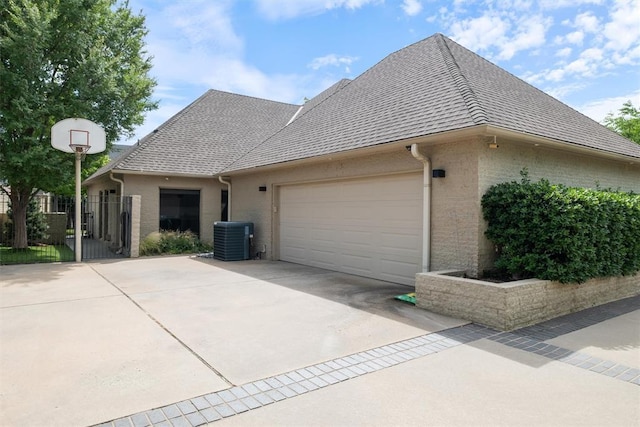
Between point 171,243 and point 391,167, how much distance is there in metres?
8.67

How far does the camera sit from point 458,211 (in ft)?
22.8

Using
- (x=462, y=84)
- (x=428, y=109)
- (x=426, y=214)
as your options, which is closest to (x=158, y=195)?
(x=428, y=109)

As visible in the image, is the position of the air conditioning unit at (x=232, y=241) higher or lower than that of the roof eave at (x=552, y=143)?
lower

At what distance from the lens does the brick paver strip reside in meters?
3.07

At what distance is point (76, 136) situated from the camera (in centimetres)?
1116

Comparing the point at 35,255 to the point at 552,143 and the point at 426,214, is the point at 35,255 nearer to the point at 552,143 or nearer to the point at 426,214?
the point at 426,214

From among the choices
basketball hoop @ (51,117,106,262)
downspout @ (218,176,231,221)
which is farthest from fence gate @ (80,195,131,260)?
downspout @ (218,176,231,221)

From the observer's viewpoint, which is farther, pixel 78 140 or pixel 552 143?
pixel 78 140

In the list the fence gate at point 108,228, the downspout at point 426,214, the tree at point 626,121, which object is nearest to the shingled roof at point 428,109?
the downspout at point 426,214

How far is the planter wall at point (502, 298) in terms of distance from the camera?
17.7 ft

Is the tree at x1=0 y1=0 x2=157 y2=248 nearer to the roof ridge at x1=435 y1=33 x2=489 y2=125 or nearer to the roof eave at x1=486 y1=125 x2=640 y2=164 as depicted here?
the roof ridge at x1=435 y1=33 x2=489 y2=125

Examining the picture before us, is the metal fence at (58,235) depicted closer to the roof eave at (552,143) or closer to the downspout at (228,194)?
the downspout at (228,194)

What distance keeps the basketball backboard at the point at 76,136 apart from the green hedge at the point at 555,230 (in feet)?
35.3

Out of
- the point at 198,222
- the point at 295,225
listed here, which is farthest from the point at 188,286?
the point at 198,222
